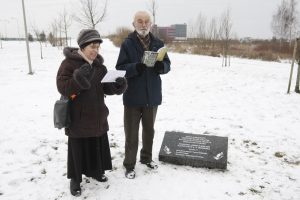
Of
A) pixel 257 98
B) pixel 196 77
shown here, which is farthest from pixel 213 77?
pixel 257 98

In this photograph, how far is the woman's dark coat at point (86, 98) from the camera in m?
3.19

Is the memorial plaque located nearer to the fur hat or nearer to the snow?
the snow

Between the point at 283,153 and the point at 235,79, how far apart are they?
7.30 metres

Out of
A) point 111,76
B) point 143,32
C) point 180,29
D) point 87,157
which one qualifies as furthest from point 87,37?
point 180,29

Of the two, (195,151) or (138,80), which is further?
(195,151)

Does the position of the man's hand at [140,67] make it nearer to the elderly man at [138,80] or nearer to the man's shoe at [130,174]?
the elderly man at [138,80]

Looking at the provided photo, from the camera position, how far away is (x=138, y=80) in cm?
378

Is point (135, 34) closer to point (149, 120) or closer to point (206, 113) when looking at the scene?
point (149, 120)

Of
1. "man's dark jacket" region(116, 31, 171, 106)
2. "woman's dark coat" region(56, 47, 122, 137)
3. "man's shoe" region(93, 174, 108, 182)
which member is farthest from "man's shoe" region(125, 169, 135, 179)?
"man's dark jacket" region(116, 31, 171, 106)

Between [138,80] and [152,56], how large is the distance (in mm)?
399

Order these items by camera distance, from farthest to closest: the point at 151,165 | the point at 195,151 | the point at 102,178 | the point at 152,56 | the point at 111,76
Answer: the point at 195,151, the point at 151,165, the point at 102,178, the point at 152,56, the point at 111,76

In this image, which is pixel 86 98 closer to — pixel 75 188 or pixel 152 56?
pixel 152 56

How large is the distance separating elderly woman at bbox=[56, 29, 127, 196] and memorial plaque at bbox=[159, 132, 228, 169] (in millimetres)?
1099

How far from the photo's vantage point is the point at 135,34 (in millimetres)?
3756
